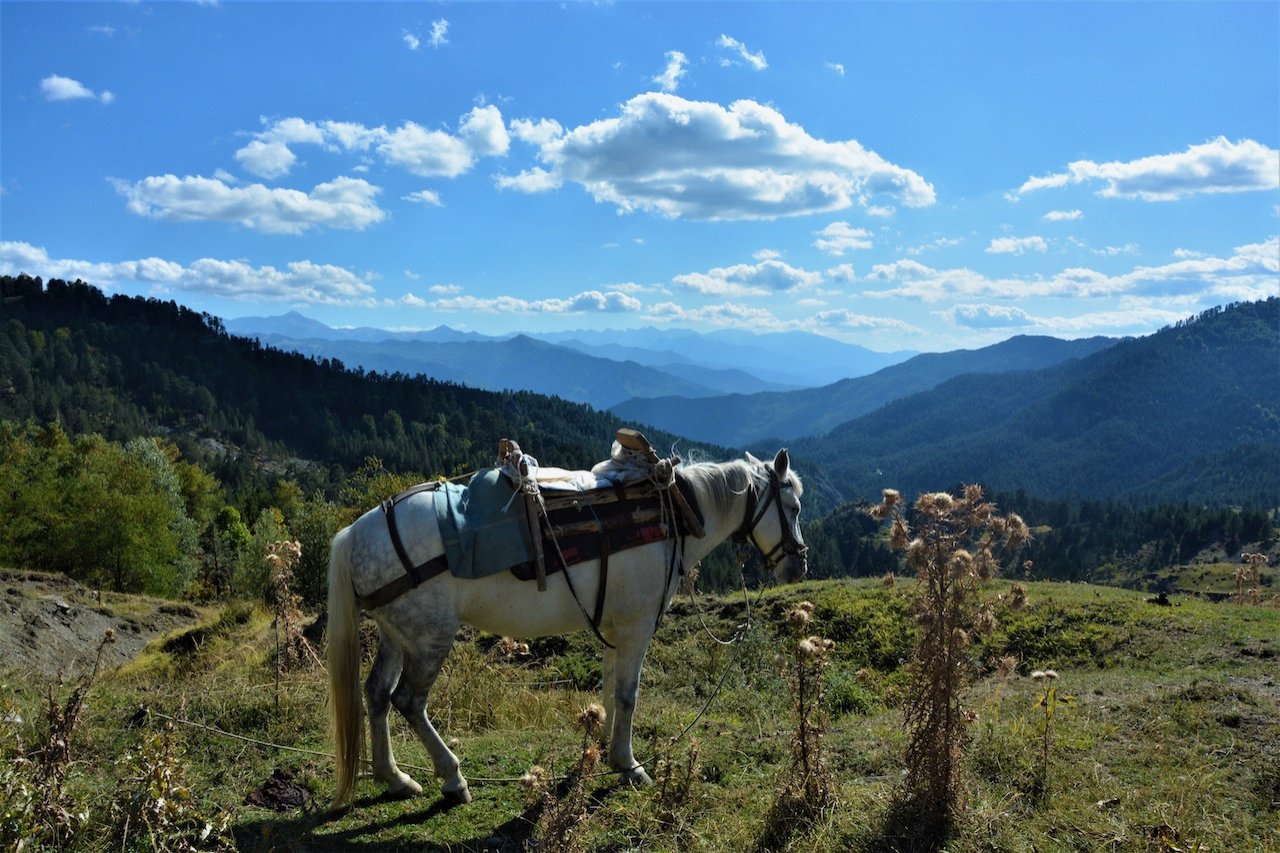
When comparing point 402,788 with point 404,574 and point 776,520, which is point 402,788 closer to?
point 404,574

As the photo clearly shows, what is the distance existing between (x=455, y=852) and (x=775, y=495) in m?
3.83

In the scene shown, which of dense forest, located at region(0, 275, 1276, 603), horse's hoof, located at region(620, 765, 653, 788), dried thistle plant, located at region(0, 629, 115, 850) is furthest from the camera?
dense forest, located at region(0, 275, 1276, 603)

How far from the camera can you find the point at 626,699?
6066 millimetres

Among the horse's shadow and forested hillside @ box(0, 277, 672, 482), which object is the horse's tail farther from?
forested hillside @ box(0, 277, 672, 482)

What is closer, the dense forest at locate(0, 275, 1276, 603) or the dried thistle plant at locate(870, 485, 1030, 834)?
the dried thistle plant at locate(870, 485, 1030, 834)

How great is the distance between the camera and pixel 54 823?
13.4 feet

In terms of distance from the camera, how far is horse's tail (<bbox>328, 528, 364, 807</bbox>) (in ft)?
17.8

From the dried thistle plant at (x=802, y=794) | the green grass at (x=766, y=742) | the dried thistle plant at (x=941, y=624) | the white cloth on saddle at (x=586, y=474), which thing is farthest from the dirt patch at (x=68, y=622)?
the dried thistle plant at (x=941, y=624)

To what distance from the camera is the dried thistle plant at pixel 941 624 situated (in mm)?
4582

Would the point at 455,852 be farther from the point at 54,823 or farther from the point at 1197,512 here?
the point at 1197,512

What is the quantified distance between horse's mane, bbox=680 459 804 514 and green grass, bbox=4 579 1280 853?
1.81 m

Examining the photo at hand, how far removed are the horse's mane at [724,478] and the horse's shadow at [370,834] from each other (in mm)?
2639

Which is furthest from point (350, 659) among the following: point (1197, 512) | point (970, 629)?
point (1197, 512)

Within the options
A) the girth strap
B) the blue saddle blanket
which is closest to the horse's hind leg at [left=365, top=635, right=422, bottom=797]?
the girth strap
